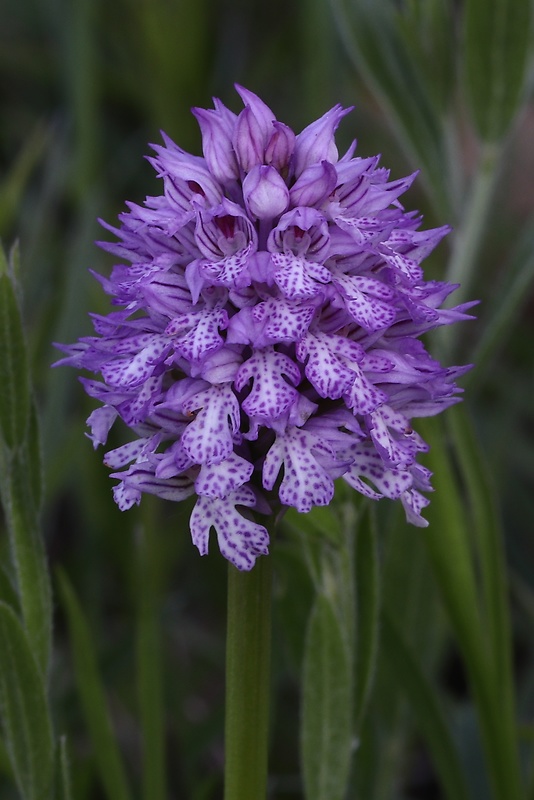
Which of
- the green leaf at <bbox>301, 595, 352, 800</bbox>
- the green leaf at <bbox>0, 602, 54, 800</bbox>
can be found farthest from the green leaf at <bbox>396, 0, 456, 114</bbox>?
the green leaf at <bbox>0, 602, 54, 800</bbox>

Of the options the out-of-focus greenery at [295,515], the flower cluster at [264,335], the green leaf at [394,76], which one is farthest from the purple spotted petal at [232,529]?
the green leaf at [394,76]

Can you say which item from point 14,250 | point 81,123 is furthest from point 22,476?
point 81,123

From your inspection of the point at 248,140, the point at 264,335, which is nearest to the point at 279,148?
the point at 248,140

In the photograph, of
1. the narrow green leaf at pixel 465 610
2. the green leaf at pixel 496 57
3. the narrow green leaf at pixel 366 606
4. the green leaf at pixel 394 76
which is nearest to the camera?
the narrow green leaf at pixel 366 606

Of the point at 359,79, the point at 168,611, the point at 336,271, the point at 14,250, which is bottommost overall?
the point at 168,611

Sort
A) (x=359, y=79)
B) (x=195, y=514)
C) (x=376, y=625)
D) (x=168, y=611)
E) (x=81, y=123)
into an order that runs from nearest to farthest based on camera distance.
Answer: (x=195, y=514)
(x=376, y=625)
(x=168, y=611)
(x=81, y=123)
(x=359, y=79)

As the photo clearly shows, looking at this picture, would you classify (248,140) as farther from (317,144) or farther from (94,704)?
(94,704)

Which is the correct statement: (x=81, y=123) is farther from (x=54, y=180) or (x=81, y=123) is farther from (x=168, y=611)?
(x=168, y=611)

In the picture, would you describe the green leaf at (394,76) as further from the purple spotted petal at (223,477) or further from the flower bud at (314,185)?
the purple spotted petal at (223,477)
